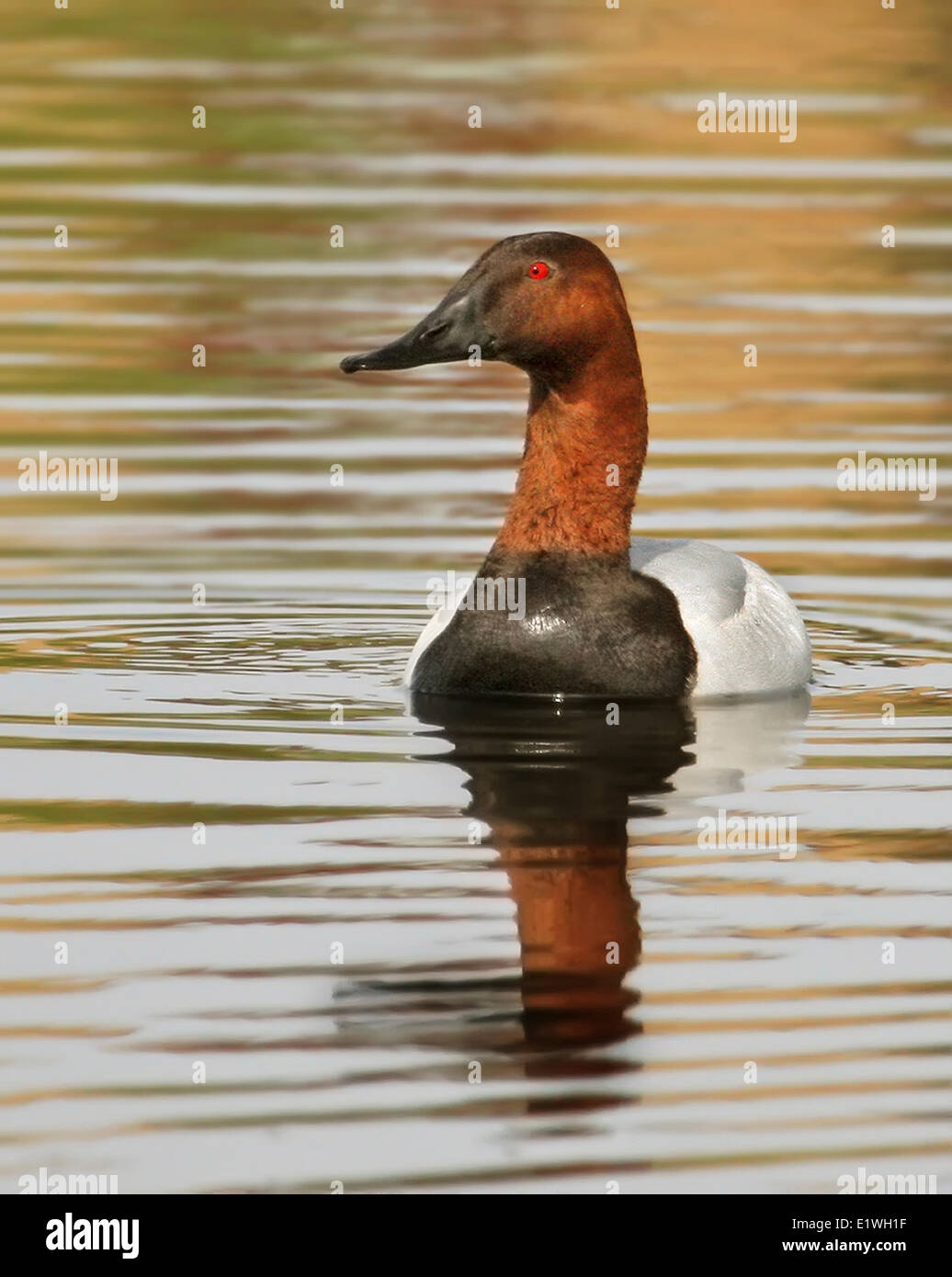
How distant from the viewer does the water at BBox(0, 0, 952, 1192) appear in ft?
21.9

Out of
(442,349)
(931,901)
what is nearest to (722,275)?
(442,349)

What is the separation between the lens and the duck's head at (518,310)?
10.5 meters

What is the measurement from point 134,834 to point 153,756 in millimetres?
1005

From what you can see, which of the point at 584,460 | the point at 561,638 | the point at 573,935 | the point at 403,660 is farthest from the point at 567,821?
the point at 403,660

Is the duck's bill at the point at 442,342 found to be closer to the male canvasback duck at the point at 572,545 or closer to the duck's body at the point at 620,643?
the male canvasback duck at the point at 572,545

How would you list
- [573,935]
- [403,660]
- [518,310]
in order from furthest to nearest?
[403,660]
[518,310]
[573,935]

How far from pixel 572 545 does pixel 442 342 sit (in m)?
0.89

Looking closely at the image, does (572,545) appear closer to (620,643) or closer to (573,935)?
(620,643)

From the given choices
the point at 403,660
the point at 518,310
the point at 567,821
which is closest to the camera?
the point at 567,821

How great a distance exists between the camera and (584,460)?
10.8 meters

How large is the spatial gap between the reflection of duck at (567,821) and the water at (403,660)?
0.02 m

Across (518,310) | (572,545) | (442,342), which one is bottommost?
(572,545)

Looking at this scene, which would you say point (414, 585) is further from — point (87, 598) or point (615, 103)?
point (615, 103)

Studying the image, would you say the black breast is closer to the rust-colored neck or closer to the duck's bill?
the rust-colored neck
